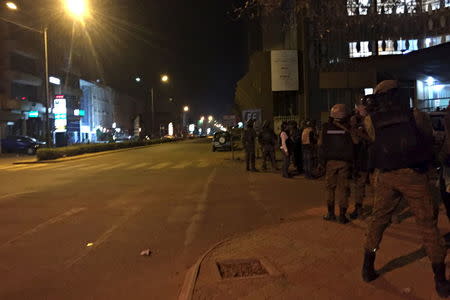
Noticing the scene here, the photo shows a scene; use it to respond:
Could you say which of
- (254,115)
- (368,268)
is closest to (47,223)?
(368,268)

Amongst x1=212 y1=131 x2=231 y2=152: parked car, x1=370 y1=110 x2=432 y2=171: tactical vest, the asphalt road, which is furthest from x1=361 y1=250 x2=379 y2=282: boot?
x1=212 y1=131 x2=231 y2=152: parked car

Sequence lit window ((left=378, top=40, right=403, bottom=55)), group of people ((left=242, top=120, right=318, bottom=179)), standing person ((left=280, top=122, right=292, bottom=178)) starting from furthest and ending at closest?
lit window ((left=378, top=40, right=403, bottom=55)) → standing person ((left=280, top=122, right=292, bottom=178)) → group of people ((left=242, top=120, right=318, bottom=179))

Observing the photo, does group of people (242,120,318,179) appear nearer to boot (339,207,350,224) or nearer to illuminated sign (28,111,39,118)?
boot (339,207,350,224)

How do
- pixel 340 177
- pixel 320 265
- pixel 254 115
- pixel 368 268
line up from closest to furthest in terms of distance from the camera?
1. pixel 368 268
2. pixel 320 265
3. pixel 340 177
4. pixel 254 115

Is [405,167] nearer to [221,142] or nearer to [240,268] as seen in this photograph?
[240,268]

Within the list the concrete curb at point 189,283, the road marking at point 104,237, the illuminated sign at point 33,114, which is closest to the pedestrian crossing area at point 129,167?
the road marking at point 104,237

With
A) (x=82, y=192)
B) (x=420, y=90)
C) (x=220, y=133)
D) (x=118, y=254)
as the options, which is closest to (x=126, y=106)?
(x=220, y=133)

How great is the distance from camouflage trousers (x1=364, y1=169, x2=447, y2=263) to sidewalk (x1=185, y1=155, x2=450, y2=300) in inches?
17.6

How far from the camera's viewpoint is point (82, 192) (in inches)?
466

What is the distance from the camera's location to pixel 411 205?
3.96 meters

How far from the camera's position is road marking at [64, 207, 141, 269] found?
5602 millimetres

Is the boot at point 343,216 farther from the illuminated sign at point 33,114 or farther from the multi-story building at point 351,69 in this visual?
the illuminated sign at point 33,114

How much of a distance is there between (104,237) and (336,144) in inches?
154

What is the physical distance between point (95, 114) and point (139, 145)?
108 feet
